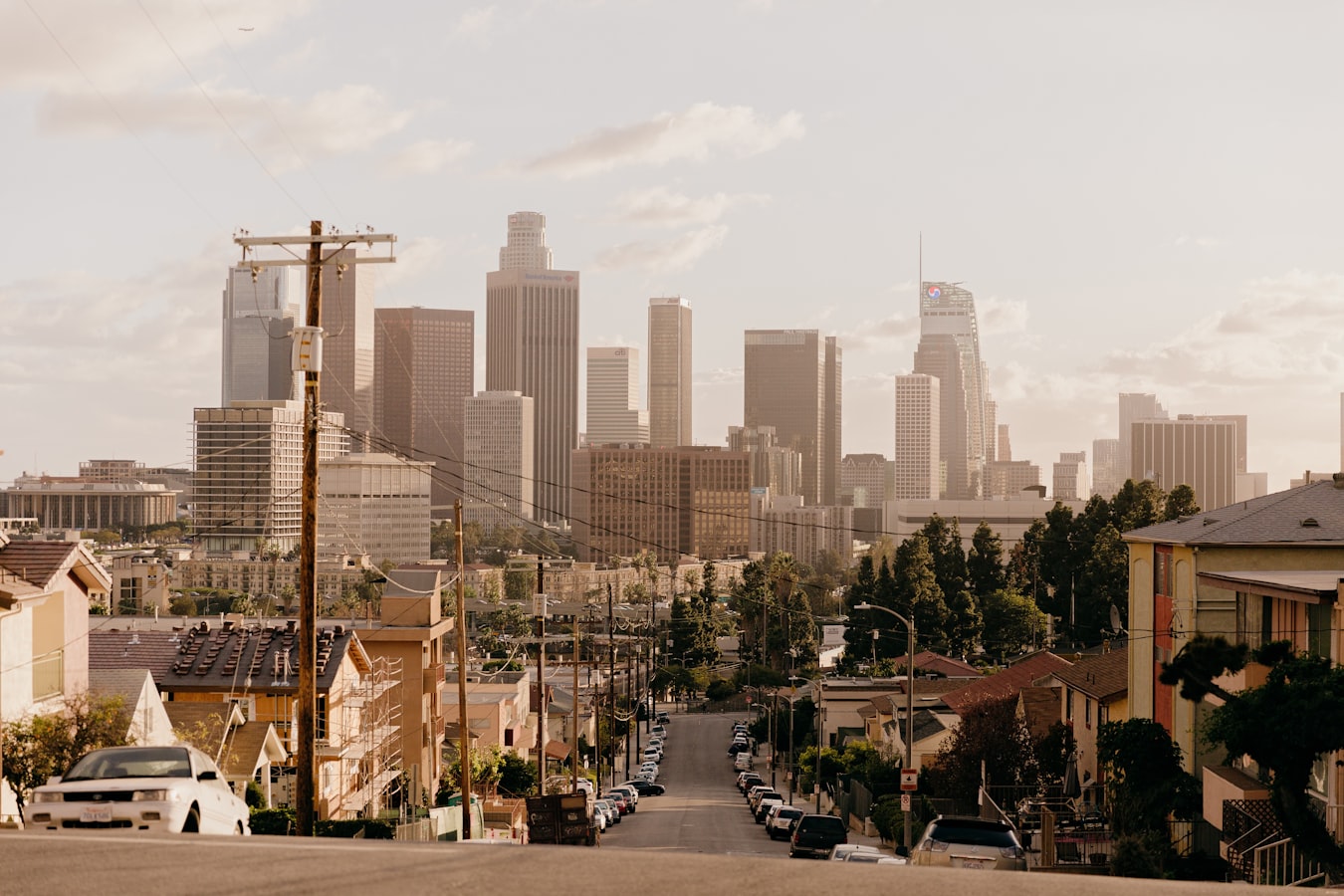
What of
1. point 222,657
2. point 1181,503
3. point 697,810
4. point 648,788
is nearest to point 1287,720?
point 222,657

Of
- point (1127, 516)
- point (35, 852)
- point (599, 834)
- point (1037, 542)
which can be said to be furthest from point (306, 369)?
point (1037, 542)

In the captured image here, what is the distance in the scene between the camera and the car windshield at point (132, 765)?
1489 cm

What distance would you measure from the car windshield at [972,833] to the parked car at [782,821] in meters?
25.3

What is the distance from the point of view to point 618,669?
15325 centimetres

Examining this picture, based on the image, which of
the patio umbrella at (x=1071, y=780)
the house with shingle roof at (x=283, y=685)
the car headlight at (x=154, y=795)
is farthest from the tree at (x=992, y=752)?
the car headlight at (x=154, y=795)

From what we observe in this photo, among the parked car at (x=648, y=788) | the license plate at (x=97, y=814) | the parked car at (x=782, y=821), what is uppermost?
the license plate at (x=97, y=814)

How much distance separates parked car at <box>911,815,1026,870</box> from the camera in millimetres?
25453

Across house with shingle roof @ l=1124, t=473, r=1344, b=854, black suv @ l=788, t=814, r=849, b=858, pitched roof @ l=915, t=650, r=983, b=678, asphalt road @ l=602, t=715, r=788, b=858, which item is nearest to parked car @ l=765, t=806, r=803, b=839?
asphalt road @ l=602, t=715, r=788, b=858

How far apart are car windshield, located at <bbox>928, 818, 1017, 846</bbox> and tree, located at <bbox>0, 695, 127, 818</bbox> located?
49.2 feet

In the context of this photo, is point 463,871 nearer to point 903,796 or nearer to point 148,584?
point 903,796

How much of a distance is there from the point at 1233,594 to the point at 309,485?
2176 centimetres

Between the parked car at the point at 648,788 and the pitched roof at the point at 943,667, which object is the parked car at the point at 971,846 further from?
the pitched roof at the point at 943,667

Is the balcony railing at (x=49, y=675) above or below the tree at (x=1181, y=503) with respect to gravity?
below

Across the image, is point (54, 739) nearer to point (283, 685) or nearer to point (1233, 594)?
point (283, 685)
